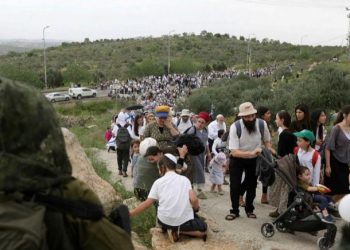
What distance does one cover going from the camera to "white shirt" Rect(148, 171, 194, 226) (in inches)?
187

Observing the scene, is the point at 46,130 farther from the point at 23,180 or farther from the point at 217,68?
the point at 217,68

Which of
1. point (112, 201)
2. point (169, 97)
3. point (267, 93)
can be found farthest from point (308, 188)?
point (169, 97)

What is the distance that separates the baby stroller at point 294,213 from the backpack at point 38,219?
176 inches

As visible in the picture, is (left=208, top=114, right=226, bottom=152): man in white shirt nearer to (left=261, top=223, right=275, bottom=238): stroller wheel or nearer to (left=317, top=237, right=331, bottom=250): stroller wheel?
(left=261, top=223, right=275, bottom=238): stroller wheel

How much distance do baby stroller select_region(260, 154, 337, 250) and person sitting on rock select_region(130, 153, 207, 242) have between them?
106 cm

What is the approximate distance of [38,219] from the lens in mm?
1151

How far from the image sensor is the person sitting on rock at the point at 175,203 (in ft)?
15.7

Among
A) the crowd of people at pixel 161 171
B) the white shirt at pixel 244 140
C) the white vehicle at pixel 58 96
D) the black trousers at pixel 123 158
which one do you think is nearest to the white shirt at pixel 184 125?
the crowd of people at pixel 161 171

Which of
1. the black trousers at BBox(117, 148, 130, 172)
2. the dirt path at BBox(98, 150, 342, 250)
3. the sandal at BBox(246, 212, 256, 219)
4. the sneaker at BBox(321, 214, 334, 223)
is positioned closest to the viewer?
the sneaker at BBox(321, 214, 334, 223)

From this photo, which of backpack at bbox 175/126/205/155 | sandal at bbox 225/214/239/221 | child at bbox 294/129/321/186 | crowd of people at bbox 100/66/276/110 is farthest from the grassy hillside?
child at bbox 294/129/321/186

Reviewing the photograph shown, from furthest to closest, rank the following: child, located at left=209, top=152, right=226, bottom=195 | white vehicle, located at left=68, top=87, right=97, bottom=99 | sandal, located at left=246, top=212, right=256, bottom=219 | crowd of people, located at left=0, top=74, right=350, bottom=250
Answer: white vehicle, located at left=68, top=87, right=97, bottom=99 → child, located at left=209, top=152, right=226, bottom=195 → sandal, located at left=246, top=212, right=256, bottom=219 → crowd of people, located at left=0, top=74, right=350, bottom=250

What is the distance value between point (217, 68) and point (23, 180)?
243 feet

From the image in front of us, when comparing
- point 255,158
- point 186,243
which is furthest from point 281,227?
point 186,243

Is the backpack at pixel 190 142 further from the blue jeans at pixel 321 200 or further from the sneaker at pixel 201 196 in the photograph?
the blue jeans at pixel 321 200
